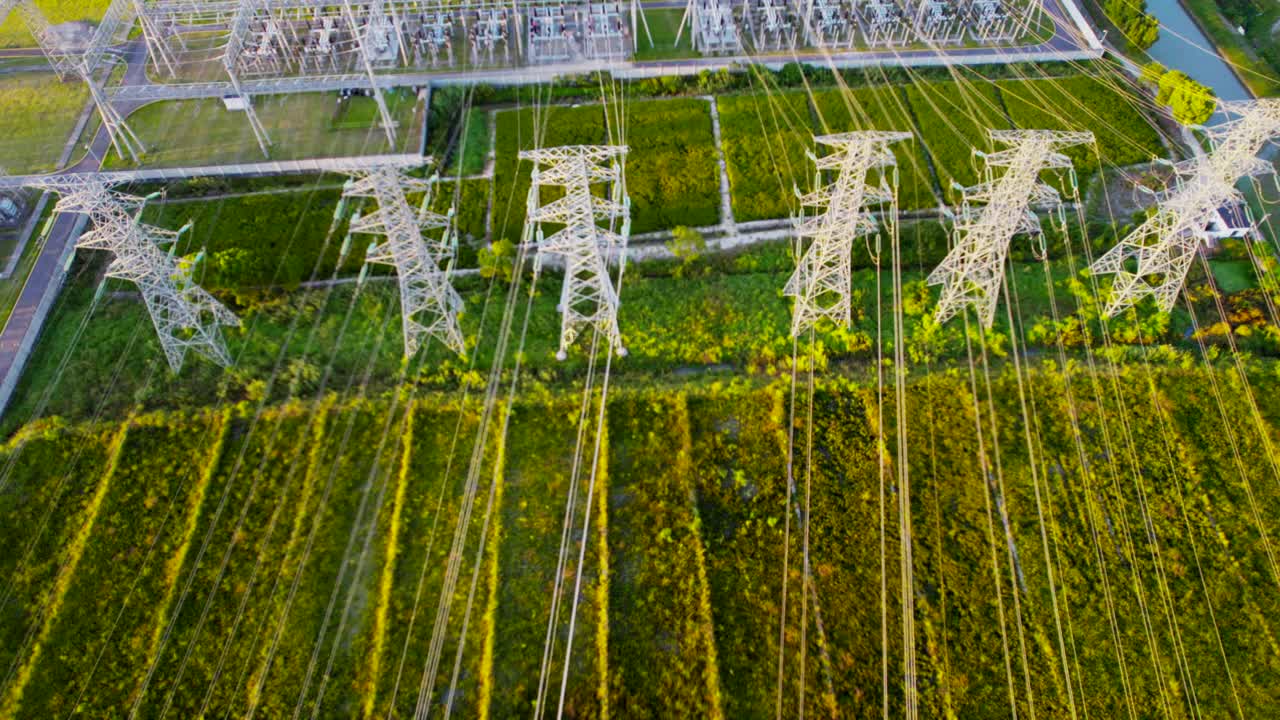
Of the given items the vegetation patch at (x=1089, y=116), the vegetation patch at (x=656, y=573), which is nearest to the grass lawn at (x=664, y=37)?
the vegetation patch at (x=1089, y=116)

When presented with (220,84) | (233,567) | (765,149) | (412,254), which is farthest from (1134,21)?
(233,567)

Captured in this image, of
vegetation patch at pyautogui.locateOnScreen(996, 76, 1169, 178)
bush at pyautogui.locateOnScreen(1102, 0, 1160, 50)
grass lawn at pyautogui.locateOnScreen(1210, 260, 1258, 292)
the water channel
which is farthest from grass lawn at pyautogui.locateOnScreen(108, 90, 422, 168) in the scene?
the water channel

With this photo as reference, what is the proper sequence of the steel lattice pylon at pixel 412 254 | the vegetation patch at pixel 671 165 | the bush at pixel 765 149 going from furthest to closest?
the bush at pixel 765 149
the vegetation patch at pixel 671 165
the steel lattice pylon at pixel 412 254

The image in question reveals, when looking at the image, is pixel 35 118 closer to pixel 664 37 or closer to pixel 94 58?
pixel 94 58

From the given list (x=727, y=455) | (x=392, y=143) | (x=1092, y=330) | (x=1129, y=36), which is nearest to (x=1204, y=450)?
(x=1092, y=330)

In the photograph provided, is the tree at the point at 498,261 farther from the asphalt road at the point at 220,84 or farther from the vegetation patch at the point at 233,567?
the asphalt road at the point at 220,84

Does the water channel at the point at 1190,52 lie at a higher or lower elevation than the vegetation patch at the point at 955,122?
higher
